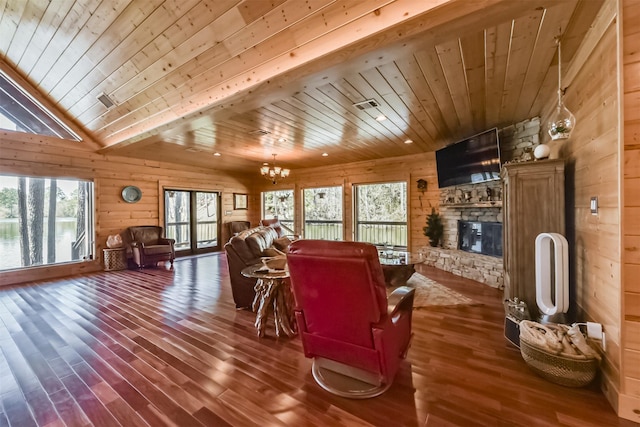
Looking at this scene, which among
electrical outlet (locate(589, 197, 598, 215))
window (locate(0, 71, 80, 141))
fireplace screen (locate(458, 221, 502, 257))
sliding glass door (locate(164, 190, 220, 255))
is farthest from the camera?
sliding glass door (locate(164, 190, 220, 255))

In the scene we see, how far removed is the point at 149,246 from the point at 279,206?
13.6 ft

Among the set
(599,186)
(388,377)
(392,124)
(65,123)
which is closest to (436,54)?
(599,186)

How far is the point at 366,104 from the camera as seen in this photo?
11.3ft

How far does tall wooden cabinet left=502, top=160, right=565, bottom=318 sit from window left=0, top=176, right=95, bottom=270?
750cm

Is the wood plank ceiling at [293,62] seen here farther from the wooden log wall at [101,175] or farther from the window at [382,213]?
the window at [382,213]

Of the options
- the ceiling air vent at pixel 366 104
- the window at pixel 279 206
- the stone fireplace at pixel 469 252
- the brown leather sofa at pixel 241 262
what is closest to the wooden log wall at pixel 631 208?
the ceiling air vent at pixel 366 104

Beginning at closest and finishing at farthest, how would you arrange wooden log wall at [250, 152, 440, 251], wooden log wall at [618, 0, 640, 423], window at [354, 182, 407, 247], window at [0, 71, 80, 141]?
wooden log wall at [618, 0, 640, 423] < window at [0, 71, 80, 141] < wooden log wall at [250, 152, 440, 251] < window at [354, 182, 407, 247]

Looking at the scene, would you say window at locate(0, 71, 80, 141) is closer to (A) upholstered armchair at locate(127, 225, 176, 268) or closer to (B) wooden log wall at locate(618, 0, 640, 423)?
(A) upholstered armchair at locate(127, 225, 176, 268)

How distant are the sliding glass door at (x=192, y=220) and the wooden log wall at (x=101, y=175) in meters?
0.28

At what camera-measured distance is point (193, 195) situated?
792cm

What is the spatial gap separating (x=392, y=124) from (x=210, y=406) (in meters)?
4.13

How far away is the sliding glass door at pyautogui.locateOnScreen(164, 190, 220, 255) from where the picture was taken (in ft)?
24.6

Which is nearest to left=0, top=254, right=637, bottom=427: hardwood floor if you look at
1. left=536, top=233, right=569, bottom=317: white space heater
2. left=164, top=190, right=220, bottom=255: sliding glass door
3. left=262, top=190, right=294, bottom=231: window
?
left=536, top=233, right=569, bottom=317: white space heater

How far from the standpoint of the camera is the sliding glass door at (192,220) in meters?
7.51
